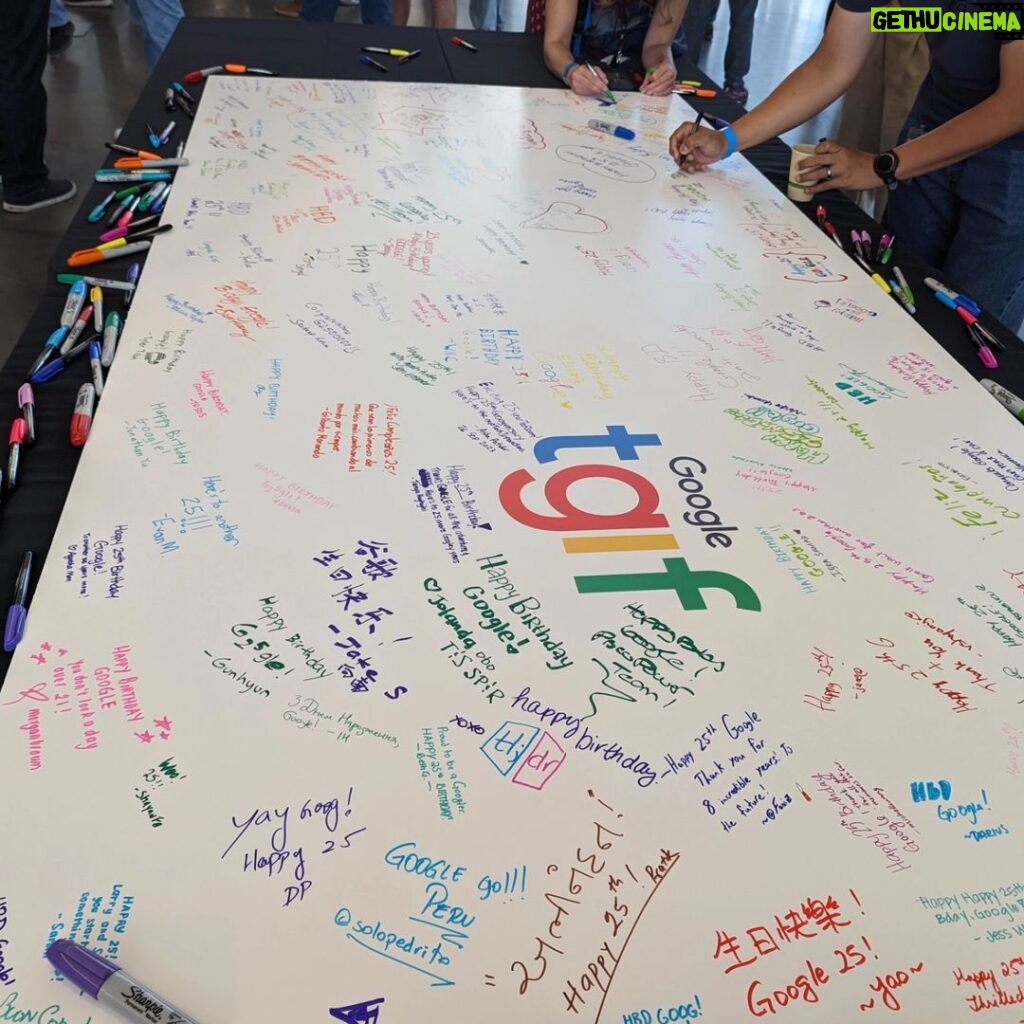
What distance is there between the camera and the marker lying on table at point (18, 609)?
85 cm

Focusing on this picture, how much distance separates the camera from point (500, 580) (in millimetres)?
954

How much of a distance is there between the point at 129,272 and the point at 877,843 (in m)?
1.26

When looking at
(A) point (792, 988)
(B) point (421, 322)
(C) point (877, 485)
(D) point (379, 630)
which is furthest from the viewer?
(B) point (421, 322)

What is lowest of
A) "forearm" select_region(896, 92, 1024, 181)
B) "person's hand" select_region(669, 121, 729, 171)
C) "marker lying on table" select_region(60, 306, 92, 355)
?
"marker lying on table" select_region(60, 306, 92, 355)

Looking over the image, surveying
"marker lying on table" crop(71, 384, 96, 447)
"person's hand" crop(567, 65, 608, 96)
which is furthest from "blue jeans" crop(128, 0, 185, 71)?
"marker lying on table" crop(71, 384, 96, 447)

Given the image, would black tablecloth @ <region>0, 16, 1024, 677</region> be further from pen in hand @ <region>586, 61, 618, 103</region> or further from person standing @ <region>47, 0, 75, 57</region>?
person standing @ <region>47, 0, 75, 57</region>

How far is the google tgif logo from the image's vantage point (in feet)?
3.16

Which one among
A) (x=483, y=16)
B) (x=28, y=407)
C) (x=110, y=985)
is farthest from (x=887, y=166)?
(x=483, y=16)

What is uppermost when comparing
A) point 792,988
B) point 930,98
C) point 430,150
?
point 930,98

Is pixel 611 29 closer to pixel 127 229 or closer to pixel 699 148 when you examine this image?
pixel 699 148

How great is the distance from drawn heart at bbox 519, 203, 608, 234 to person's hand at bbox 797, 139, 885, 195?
405mm

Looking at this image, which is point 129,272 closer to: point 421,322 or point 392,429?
point 421,322

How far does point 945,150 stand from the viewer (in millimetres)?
1617

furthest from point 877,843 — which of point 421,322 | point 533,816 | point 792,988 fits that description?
point 421,322
